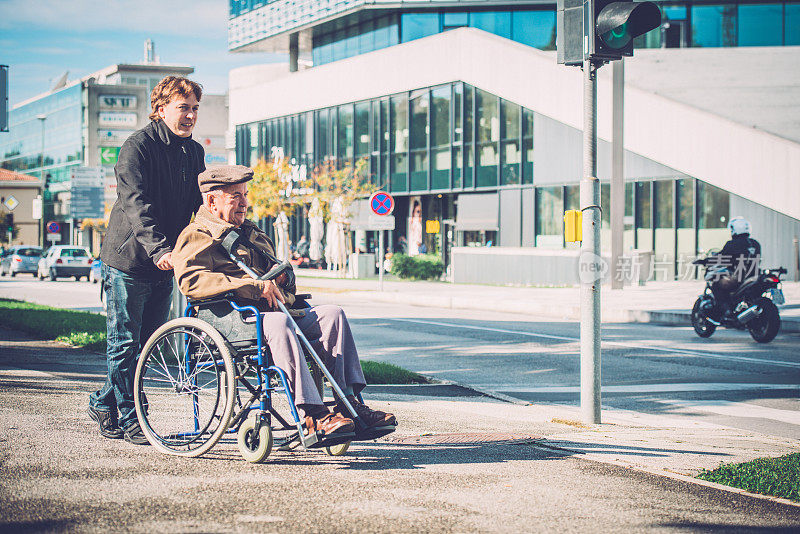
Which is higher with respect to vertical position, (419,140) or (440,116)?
(440,116)

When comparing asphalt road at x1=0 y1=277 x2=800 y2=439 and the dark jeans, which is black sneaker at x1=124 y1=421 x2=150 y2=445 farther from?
asphalt road at x1=0 y1=277 x2=800 y2=439

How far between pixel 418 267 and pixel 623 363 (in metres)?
23.4

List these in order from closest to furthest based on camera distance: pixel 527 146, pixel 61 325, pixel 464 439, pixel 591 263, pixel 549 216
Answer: pixel 464 439 < pixel 591 263 < pixel 61 325 < pixel 549 216 < pixel 527 146

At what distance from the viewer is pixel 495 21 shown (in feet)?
140

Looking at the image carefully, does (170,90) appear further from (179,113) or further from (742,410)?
(742,410)

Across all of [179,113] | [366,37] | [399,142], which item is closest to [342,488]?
[179,113]

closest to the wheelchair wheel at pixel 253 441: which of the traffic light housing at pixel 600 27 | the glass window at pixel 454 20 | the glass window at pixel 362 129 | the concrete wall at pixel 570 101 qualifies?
the traffic light housing at pixel 600 27

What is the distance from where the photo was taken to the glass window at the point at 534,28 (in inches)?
1665

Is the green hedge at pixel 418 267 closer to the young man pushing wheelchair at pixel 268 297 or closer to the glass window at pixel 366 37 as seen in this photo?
the glass window at pixel 366 37

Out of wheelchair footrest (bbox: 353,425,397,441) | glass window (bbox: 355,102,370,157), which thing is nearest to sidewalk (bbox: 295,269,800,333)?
wheelchair footrest (bbox: 353,425,397,441)

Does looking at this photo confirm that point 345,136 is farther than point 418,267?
Yes

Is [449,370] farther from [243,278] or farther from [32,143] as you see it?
[32,143]

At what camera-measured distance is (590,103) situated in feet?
22.2

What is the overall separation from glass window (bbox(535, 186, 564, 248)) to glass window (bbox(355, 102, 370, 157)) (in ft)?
41.6
